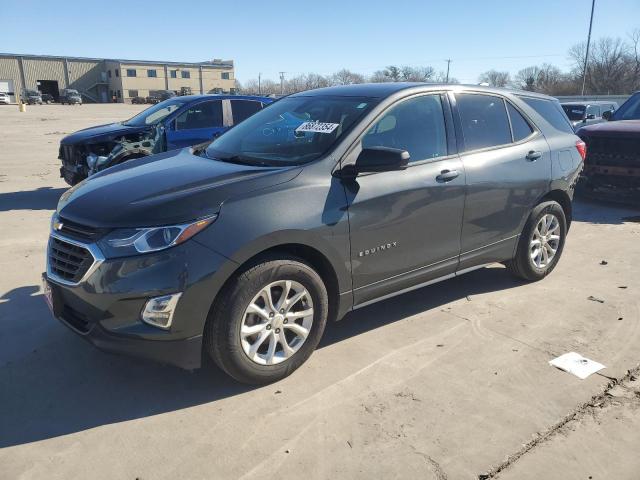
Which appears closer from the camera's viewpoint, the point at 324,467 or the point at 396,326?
the point at 324,467

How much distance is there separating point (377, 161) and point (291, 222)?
72 centimetres

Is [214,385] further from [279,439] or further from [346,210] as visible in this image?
[346,210]

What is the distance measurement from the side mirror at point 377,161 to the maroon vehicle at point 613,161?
643cm

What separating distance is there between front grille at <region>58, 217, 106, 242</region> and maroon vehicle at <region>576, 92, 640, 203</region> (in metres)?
8.10

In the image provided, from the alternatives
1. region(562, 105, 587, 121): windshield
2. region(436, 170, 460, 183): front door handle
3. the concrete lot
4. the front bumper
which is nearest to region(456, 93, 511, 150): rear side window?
region(436, 170, 460, 183): front door handle

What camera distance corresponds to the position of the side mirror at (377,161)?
341 cm

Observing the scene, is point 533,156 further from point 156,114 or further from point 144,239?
point 156,114

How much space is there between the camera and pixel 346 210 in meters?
3.45

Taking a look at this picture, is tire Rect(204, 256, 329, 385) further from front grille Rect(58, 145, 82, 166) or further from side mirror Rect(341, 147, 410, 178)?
front grille Rect(58, 145, 82, 166)

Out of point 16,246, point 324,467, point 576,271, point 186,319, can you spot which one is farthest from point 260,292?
point 16,246

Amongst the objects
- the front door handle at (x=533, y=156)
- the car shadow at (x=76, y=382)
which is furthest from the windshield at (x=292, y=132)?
the front door handle at (x=533, y=156)

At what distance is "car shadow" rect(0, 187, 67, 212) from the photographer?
8.41 m

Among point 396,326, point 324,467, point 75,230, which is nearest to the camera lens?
point 324,467

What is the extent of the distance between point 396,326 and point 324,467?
1.74m
